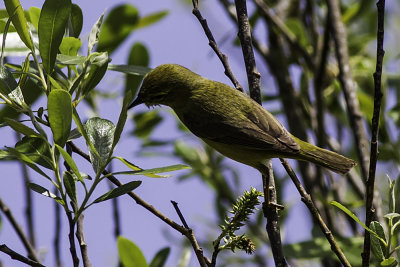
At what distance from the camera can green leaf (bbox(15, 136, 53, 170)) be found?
2184 millimetres

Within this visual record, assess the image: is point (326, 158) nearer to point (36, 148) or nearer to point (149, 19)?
point (149, 19)

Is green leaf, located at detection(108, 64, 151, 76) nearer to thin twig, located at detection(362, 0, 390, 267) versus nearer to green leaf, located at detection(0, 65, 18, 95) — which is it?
green leaf, located at detection(0, 65, 18, 95)

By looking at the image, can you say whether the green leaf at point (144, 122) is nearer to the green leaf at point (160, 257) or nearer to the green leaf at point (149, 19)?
the green leaf at point (149, 19)

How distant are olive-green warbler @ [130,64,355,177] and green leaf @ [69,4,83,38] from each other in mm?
1599

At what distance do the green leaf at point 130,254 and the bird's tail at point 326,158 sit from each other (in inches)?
69.3

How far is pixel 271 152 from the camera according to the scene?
13.1 ft

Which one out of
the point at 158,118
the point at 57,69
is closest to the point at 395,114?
the point at 158,118

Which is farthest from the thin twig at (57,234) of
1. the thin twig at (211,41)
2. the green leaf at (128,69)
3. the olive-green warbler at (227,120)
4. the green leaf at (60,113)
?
the olive-green warbler at (227,120)

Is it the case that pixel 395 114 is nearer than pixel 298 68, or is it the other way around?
pixel 395 114

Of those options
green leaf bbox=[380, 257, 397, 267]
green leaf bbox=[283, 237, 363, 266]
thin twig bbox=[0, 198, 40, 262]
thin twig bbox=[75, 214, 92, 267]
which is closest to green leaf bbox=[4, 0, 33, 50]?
thin twig bbox=[75, 214, 92, 267]

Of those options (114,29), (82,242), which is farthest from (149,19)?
(82,242)

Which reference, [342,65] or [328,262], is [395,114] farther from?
[328,262]

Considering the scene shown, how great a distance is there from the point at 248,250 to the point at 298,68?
315 centimetres

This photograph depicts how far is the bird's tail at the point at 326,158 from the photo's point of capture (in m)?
3.72
